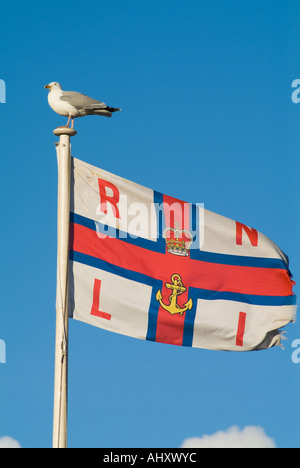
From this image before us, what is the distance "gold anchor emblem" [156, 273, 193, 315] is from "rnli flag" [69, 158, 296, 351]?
14 mm

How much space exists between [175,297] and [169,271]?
396mm

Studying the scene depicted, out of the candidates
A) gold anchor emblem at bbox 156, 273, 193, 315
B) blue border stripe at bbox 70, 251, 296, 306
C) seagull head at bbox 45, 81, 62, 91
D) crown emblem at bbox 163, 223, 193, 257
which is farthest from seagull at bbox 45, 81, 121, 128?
gold anchor emblem at bbox 156, 273, 193, 315

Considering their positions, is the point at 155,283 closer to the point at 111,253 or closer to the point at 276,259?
the point at 111,253

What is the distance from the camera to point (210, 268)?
Answer: 1700 cm

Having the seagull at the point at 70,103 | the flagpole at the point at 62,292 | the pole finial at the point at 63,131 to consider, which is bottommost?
the flagpole at the point at 62,292

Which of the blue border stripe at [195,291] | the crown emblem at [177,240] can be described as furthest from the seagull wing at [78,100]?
the crown emblem at [177,240]

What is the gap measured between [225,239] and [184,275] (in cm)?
122

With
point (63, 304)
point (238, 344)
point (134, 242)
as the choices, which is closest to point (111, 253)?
point (134, 242)

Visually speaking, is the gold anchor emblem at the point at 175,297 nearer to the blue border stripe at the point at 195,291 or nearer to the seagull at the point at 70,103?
the blue border stripe at the point at 195,291

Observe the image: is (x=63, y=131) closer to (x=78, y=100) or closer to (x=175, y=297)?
(x=78, y=100)

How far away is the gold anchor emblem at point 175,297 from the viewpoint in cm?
1612

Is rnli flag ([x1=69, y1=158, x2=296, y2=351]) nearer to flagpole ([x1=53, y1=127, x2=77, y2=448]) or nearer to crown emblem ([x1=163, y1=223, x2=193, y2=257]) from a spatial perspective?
crown emblem ([x1=163, y1=223, x2=193, y2=257])

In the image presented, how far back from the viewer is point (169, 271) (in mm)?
16422

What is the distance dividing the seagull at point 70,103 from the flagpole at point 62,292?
0.54 meters
